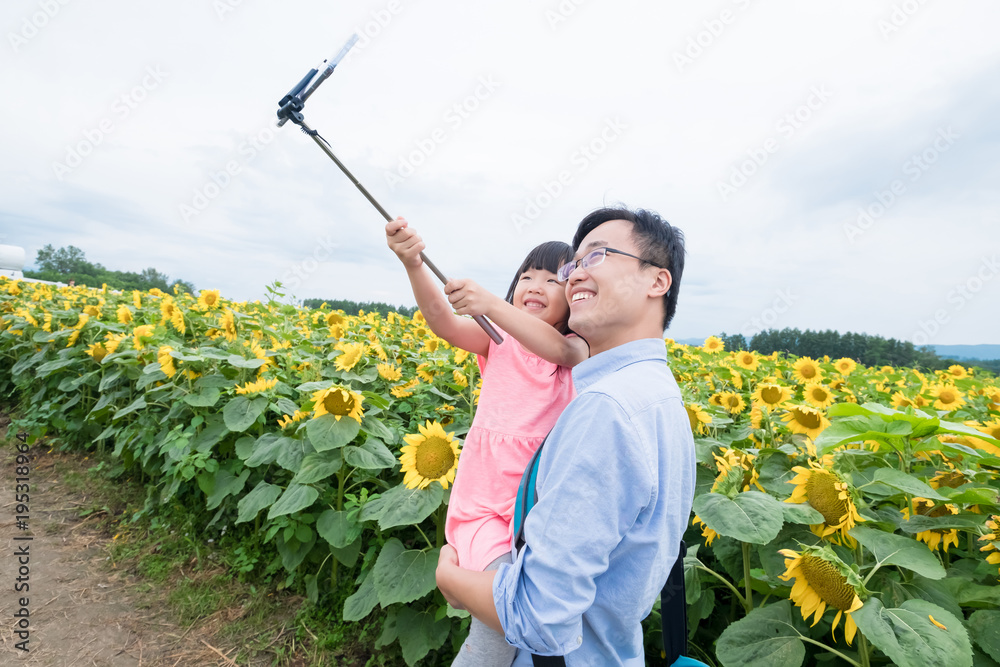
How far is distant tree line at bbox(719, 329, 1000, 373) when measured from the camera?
314 inches

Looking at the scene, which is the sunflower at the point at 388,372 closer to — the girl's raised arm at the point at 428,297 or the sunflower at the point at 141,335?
the girl's raised arm at the point at 428,297

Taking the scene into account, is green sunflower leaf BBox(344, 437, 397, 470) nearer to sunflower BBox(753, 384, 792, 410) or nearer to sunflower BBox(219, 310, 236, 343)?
sunflower BBox(753, 384, 792, 410)

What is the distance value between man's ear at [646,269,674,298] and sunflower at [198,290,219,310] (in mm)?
4151

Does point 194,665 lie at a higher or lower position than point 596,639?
lower

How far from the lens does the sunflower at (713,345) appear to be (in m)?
7.05

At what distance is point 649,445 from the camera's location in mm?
1012

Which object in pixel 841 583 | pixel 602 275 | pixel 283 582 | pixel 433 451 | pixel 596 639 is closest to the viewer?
pixel 596 639

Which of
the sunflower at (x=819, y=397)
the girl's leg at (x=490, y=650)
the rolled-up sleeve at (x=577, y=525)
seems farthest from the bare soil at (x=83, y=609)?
the sunflower at (x=819, y=397)

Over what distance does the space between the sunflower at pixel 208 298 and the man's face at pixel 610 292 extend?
4.00 meters

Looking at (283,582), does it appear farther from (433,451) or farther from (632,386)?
(632,386)

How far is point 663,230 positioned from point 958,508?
1.38 metres

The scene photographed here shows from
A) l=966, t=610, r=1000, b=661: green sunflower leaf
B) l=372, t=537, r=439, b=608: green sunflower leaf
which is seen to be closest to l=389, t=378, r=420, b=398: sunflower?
l=372, t=537, r=439, b=608: green sunflower leaf

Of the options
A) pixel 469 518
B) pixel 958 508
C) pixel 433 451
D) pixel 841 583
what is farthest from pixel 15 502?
pixel 958 508

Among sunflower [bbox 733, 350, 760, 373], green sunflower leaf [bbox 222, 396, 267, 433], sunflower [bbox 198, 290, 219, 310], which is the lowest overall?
sunflower [bbox 733, 350, 760, 373]
